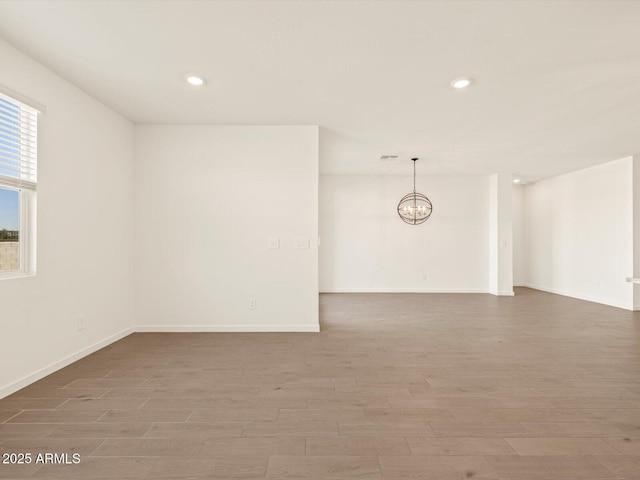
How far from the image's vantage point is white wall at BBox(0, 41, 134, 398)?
239 centimetres

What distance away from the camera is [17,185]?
2.40 m

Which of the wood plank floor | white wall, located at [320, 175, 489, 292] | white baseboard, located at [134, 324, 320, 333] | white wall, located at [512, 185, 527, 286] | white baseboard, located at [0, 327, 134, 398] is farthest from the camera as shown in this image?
white wall, located at [512, 185, 527, 286]

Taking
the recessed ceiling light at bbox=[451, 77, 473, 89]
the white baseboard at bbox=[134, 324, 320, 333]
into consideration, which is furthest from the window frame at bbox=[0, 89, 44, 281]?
the recessed ceiling light at bbox=[451, 77, 473, 89]

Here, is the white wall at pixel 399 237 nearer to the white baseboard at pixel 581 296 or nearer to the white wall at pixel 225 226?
the white baseboard at pixel 581 296

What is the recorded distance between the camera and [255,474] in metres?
1.52

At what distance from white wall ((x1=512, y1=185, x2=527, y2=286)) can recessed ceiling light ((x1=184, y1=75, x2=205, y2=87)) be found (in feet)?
26.7

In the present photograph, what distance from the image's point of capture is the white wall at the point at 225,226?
3.90 meters

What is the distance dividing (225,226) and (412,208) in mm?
4564

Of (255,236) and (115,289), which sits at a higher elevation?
(255,236)

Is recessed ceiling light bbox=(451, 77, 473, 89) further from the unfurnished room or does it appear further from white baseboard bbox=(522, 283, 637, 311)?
white baseboard bbox=(522, 283, 637, 311)

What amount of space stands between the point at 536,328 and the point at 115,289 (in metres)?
5.33

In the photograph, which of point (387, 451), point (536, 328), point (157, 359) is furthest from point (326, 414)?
point (536, 328)

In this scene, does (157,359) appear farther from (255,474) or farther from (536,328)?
(536,328)

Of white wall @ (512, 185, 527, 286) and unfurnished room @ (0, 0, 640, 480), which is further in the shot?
white wall @ (512, 185, 527, 286)
